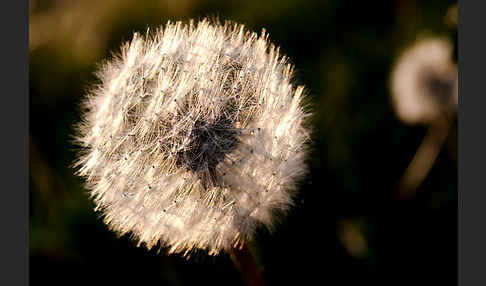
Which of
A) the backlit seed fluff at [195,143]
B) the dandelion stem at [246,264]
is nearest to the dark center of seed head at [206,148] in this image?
the backlit seed fluff at [195,143]

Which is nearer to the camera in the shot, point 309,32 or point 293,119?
point 293,119

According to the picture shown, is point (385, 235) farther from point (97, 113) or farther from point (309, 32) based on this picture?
point (97, 113)

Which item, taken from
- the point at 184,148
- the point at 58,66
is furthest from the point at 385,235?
the point at 58,66

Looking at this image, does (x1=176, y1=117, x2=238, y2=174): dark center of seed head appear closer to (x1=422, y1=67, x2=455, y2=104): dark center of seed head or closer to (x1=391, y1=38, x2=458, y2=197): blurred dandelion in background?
(x1=391, y1=38, x2=458, y2=197): blurred dandelion in background

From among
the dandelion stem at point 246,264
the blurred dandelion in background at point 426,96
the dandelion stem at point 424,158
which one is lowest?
the dandelion stem at point 246,264

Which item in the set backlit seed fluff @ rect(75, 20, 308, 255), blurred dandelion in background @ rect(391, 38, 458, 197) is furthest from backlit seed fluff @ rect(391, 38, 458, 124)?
backlit seed fluff @ rect(75, 20, 308, 255)

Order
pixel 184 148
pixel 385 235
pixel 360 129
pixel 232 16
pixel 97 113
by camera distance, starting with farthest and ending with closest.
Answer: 1. pixel 232 16
2. pixel 360 129
3. pixel 385 235
4. pixel 97 113
5. pixel 184 148

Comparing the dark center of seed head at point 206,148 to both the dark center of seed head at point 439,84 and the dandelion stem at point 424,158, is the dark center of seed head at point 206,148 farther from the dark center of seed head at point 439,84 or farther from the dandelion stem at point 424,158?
the dark center of seed head at point 439,84
